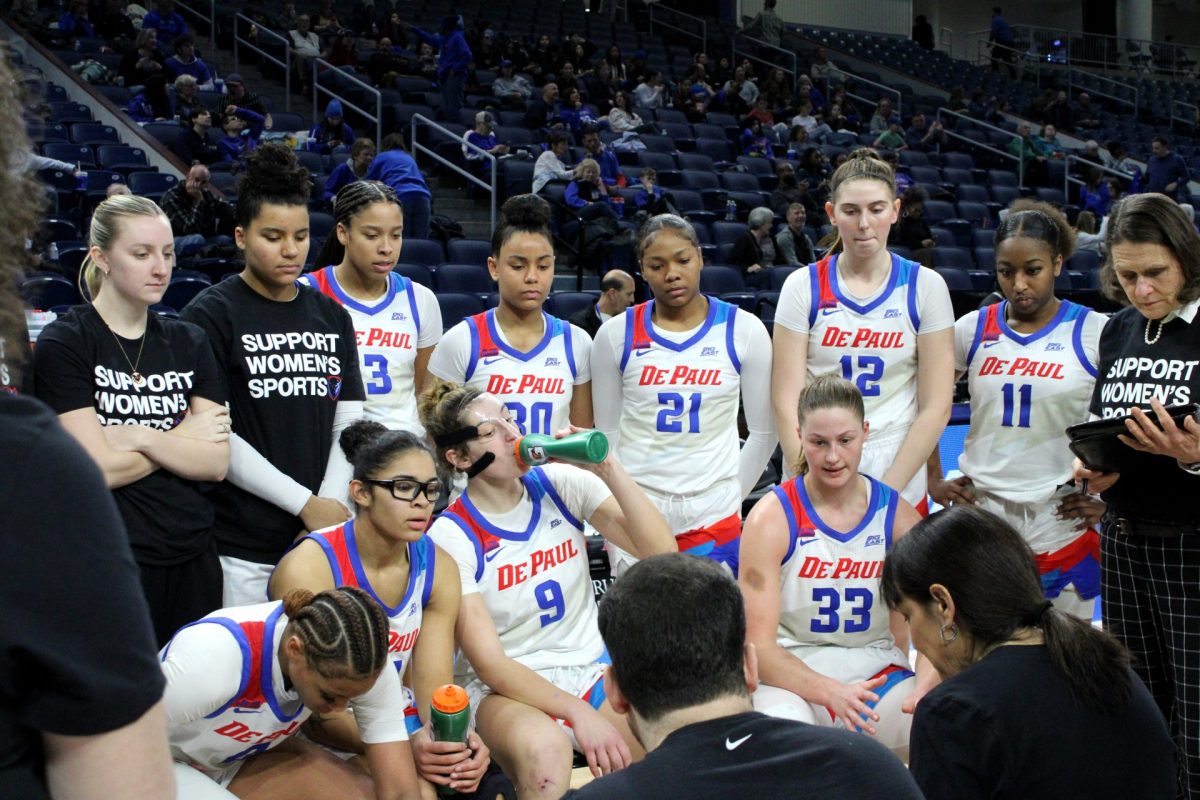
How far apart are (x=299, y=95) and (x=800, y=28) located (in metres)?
11.8

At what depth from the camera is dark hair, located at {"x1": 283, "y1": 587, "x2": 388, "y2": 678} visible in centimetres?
248

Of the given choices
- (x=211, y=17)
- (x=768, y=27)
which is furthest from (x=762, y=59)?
(x=211, y=17)

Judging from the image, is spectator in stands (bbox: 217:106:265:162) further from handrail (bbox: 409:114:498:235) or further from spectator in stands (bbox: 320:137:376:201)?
handrail (bbox: 409:114:498:235)

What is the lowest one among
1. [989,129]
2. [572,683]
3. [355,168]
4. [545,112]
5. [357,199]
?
[572,683]

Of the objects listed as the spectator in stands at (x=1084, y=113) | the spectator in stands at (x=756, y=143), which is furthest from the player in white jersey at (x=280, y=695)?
the spectator in stands at (x=1084, y=113)

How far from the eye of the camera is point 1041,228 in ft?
12.0

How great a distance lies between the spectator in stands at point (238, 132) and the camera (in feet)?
31.5

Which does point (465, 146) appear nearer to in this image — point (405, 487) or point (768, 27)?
point (405, 487)

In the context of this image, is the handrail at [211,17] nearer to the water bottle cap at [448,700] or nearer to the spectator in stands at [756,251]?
the spectator in stands at [756,251]

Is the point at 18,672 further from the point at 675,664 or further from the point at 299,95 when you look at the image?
the point at 299,95

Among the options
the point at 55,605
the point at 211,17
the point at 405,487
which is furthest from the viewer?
the point at 211,17

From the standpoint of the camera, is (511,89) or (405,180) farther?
(511,89)

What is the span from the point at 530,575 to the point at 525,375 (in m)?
0.71

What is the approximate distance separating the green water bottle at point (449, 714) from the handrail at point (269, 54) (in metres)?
10.3
